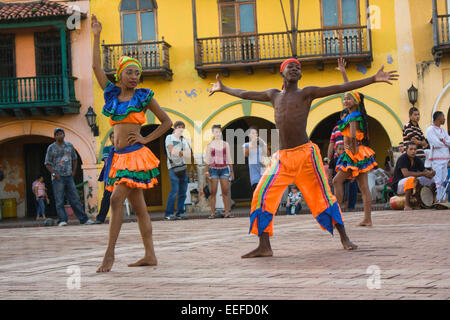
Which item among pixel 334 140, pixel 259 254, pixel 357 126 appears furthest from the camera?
pixel 334 140

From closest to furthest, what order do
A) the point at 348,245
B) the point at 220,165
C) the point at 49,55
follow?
1. the point at 348,245
2. the point at 220,165
3. the point at 49,55

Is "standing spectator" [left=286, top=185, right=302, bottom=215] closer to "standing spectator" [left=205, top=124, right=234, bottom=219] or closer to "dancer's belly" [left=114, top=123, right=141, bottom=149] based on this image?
"standing spectator" [left=205, top=124, right=234, bottom=219]

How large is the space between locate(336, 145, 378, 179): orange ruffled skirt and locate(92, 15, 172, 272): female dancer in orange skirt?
3.78 metres

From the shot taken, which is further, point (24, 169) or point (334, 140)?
point (24, 169)

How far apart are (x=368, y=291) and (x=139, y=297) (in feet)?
4.65

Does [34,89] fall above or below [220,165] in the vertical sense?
above

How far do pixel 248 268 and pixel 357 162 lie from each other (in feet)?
13.7

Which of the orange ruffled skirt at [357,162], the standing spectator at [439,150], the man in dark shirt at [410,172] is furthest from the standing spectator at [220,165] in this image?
the orange ruffled skirt at [357,162]

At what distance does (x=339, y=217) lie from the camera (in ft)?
21.5

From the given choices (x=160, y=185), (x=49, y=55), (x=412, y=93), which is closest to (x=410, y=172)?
(x=412, y=93)

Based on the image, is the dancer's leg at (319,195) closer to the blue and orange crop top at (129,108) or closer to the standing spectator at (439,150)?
the blue and orange crop top at (129,108)

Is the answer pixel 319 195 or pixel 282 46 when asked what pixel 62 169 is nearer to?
pixel 319 195

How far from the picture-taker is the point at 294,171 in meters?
6.57

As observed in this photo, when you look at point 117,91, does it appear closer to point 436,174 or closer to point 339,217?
point 339,217
